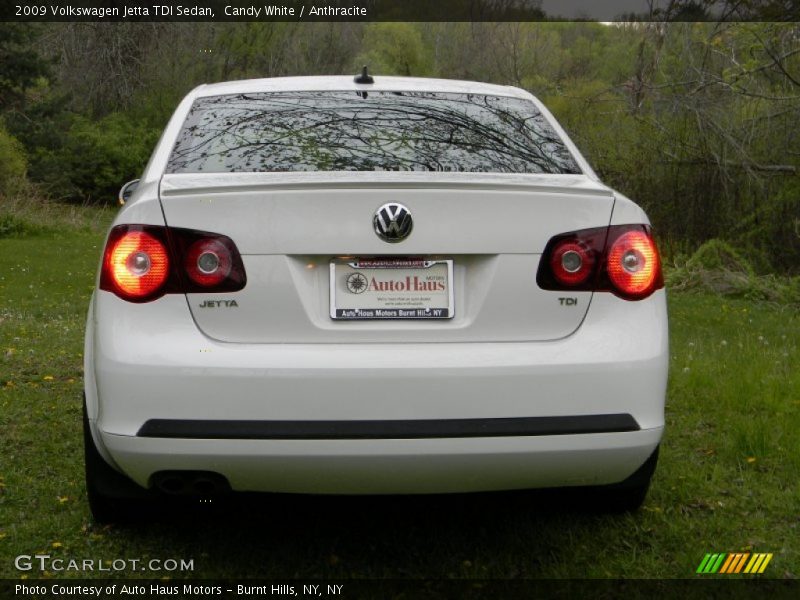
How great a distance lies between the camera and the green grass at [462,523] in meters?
3.64

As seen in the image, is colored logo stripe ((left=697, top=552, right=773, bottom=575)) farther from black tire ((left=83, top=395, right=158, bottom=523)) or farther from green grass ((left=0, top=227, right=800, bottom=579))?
black tire ((left=83, top=395, right=158, bottom=523))

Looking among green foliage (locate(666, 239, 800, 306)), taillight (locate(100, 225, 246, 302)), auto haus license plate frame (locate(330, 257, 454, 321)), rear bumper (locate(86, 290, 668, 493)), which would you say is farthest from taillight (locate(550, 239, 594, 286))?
green foliage (locate(666, 239, 800, 306))

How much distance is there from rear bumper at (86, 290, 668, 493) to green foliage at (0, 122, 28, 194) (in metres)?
31.3

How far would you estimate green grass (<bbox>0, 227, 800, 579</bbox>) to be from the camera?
3.64m

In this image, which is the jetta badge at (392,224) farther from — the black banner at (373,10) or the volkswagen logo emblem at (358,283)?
the black banner at (373,10)

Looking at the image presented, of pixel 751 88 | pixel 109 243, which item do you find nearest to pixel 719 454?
pixel 109 243

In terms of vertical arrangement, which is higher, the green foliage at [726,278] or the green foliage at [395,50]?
the green foliage at [726,278]

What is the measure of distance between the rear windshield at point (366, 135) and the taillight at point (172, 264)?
482 mm

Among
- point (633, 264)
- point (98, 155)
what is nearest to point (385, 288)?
point (633, 264)

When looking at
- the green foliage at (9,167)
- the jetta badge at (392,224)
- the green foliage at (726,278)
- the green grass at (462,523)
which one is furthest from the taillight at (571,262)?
the green foliage at (9,167)

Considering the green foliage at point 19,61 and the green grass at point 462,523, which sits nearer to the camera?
the green grass at point 462,523

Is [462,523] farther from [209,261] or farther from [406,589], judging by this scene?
[209,261]

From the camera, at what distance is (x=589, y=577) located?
352 cm

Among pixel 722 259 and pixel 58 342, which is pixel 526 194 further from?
pixel 722 259
